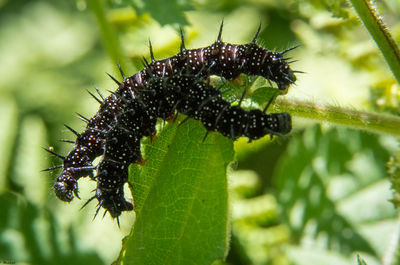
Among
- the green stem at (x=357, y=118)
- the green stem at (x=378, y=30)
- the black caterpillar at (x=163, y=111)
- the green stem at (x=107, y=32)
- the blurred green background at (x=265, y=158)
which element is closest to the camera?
the green stem at (x=378, y=30)

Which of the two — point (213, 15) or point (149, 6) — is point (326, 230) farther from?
point (213, 15)

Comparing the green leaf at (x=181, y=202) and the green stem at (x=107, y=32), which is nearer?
the green leaf at (x=181, y=202)

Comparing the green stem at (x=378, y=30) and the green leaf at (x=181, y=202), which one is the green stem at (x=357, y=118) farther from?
the green leaf at (x=181, y=202)

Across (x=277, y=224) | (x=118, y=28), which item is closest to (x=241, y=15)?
(x=118, y=28)

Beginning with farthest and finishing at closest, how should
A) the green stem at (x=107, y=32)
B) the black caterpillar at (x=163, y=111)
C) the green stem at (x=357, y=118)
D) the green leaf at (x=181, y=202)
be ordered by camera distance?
the green stem at (x=107, y=32) → the black caterpillar at (x=163, y=111) → the green leaf at (x=181, y=202) → the green stem at (x=357, y=118)

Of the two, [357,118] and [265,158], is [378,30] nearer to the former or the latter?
[357,118]

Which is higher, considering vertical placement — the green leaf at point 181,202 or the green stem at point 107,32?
the green stem at point 107,32

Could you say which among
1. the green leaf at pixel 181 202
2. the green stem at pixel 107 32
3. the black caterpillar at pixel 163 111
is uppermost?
the green stem at pixel 107 32

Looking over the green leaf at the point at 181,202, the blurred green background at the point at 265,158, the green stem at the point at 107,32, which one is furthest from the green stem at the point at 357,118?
the green stem at the point at 107,32
